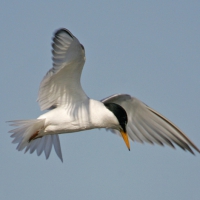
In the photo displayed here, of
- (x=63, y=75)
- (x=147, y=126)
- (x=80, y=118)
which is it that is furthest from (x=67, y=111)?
(x=147, y=126)

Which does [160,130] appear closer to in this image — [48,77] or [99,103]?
[99,103]

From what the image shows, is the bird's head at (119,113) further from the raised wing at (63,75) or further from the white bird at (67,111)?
the raised wing at (63,75)

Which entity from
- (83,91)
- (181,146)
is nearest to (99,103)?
(83,91)

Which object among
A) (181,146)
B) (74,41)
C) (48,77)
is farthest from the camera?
(181,146)

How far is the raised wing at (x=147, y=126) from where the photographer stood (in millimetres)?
11219

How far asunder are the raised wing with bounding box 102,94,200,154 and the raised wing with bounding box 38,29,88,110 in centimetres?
92

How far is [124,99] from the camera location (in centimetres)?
1133

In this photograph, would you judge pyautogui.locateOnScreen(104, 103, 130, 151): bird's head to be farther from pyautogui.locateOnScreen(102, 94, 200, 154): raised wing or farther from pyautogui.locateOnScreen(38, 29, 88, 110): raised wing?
pyautogui.locateOnScreen(102, 94, 200, 154): raised wing

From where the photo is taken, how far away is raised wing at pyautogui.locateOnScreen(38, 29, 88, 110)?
371 inches

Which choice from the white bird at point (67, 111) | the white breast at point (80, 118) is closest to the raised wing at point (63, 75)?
Answer: the white bird at point (67, 111)

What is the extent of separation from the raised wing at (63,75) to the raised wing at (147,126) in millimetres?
922

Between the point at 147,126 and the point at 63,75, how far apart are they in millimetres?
2412

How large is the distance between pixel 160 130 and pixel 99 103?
1700 millimetres

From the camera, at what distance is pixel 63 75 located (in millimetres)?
10086
